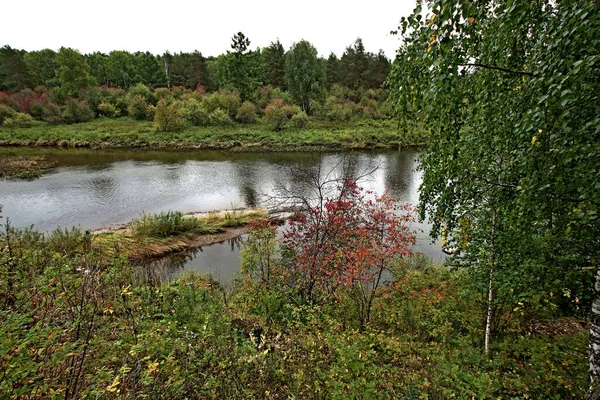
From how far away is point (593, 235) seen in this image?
7.90 feet

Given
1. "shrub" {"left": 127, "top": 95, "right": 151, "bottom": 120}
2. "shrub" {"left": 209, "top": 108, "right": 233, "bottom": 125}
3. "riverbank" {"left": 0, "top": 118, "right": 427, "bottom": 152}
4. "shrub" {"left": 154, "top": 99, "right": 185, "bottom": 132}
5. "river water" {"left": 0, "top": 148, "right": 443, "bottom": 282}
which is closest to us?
"river water" {"left": 0, "top": 148, "right": 443, "bottom": 282}

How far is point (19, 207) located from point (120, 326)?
14.6m

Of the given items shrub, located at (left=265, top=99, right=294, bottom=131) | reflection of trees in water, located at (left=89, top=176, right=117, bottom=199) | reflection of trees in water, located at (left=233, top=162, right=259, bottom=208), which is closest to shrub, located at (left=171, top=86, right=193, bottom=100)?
shrub, located at (left=265, top=99, right=294, bottom=131)

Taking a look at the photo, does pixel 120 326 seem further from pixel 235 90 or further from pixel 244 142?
pixel 235 90

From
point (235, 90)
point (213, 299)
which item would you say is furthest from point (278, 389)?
point (235, 90)

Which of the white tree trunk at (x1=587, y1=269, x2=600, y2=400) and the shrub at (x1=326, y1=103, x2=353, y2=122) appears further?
the shrub at (x1=326, y1=103, x2=353, y2=122)

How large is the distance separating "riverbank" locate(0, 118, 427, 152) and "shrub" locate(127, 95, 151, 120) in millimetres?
4704

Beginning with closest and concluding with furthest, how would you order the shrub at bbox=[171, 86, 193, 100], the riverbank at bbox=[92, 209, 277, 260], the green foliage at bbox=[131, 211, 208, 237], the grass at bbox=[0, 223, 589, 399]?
the grass at bbox=[0, 223, 589, 399] → the riverbank at bbox=[92, 209, 277, 260] → the green foliage at bbox=[131, 211, 208, 237] → the shrub at bbox=[171, 86, 193, 100]

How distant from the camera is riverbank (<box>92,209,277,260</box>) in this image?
914 centimetres

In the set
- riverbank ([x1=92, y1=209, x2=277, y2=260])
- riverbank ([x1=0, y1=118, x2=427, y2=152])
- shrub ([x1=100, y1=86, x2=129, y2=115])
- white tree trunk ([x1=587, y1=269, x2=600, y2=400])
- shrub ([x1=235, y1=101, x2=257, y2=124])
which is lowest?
riverbank ([x1=92, y1=209, x2=277, y2=260])

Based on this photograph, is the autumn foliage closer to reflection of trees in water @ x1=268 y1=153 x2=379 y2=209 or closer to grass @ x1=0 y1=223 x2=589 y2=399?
grass @ x1=0 y1=223 x2=589 y2=399

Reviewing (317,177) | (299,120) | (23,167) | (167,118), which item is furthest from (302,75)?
(317,177)

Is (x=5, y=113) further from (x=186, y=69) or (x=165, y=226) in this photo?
(x=165, y=226)

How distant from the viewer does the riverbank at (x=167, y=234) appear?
9.14m
